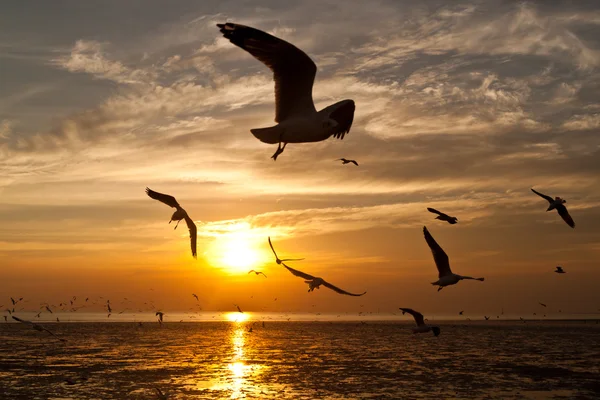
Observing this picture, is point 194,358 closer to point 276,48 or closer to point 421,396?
point 421,396

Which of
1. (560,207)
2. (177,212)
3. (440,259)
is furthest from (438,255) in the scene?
(177,212)

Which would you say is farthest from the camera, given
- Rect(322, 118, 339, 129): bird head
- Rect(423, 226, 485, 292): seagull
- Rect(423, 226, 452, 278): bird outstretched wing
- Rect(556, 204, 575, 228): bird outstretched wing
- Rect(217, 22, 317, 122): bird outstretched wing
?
Rect(556, 204, 575, 228): bird outstretched wing

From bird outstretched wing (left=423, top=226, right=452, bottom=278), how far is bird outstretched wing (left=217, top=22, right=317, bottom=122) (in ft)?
26.8

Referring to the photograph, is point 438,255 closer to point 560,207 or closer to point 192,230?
point 560,207

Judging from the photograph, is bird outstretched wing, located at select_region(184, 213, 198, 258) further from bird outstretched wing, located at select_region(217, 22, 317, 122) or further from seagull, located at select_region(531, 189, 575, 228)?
seagull, located at select_region(531, 189, 575, 228)

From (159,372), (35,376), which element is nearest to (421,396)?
(159,372)

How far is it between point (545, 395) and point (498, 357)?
57.5ft

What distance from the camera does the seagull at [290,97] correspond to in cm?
1203

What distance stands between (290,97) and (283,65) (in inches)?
30.3

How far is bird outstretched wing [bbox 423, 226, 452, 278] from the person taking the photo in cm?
1966

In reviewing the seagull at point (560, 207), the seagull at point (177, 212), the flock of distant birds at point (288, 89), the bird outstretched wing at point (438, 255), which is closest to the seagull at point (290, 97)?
the flock of distant birds at point (288, 89)

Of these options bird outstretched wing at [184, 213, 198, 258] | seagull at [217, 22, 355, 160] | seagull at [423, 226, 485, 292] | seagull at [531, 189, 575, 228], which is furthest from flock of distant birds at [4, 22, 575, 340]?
seagull at [531, 189, 575, 228]

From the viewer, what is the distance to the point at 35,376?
31766 mm

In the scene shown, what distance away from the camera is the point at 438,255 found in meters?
19.8
